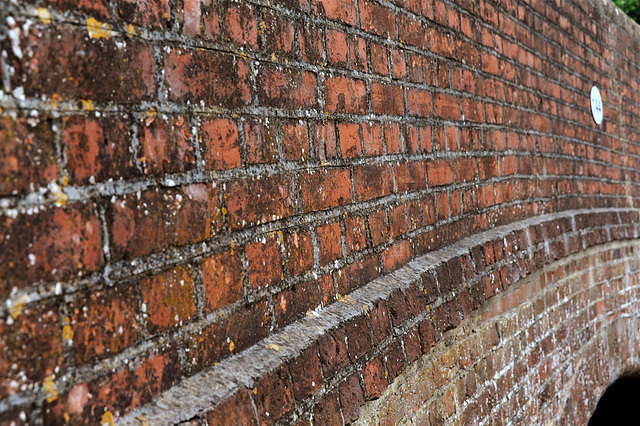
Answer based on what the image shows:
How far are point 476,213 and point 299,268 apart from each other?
4.00ft

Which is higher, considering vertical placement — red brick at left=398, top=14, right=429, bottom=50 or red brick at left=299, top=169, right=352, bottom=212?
red brick at left=398, top=14, right=429, bottom=50

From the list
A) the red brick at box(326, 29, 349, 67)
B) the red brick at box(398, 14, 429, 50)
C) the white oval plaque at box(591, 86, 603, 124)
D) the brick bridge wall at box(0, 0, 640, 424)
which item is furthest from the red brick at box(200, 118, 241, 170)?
the white oval plaque at box(591, 86, 603, 124)

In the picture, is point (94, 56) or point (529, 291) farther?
point (529, 291)

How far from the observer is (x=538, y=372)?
2.81 metres

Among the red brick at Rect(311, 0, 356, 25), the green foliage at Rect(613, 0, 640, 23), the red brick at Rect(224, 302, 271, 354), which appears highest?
the green foliage at Rect(613, 0, 640, 23)

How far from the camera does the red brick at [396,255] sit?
1757 mm

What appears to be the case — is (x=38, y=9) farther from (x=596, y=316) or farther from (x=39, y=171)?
(x=596, y=316)

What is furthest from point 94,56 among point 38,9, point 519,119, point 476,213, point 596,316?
point 596,316

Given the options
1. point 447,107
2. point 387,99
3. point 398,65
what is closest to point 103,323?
point 387,99

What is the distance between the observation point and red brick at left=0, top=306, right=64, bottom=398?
2.51 ft

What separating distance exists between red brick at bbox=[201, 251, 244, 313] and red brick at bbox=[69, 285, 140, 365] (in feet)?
0.59

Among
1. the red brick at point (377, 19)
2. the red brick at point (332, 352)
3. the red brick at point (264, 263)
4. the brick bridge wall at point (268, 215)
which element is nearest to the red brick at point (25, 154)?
the brick bridge wall at point (268, 215)

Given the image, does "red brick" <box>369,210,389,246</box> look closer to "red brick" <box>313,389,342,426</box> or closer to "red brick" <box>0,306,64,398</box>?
"red brick" <box>313,389,342,426</box>

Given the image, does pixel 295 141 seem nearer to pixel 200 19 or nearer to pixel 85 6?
pixel 200 19
